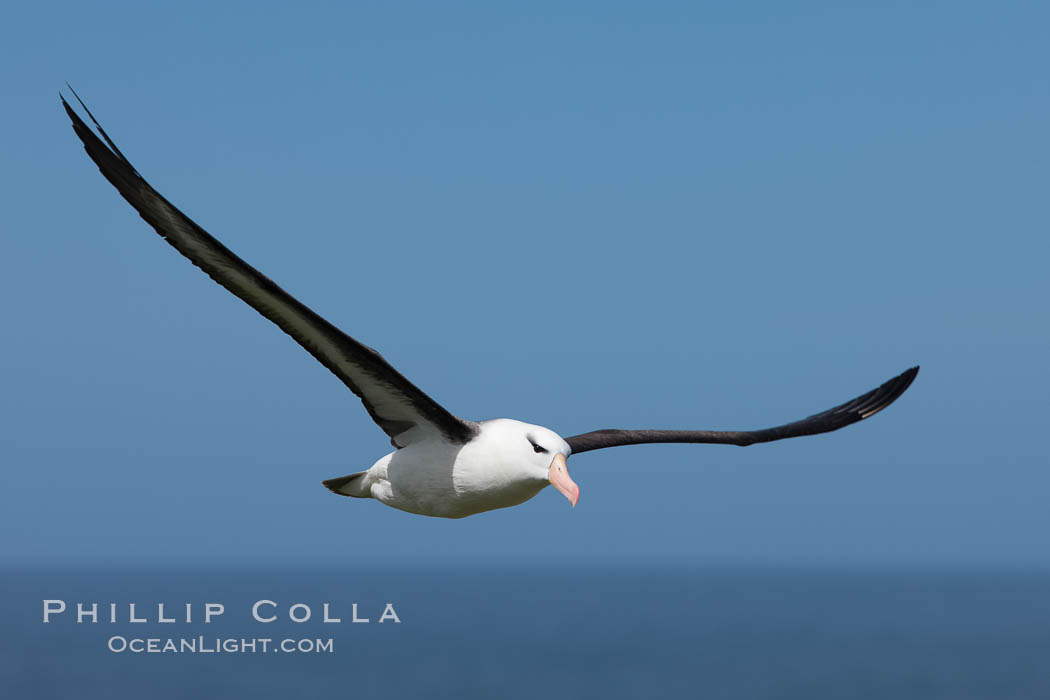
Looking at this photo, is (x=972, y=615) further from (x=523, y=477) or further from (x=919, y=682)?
(x=523, y=477)

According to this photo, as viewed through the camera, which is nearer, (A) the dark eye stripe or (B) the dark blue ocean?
(A) the dark eye stripe

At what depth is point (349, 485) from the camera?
1097 cm

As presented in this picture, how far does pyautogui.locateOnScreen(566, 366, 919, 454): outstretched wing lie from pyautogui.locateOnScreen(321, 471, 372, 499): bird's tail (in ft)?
7.15

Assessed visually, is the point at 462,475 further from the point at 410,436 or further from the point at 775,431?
the point at 775,431

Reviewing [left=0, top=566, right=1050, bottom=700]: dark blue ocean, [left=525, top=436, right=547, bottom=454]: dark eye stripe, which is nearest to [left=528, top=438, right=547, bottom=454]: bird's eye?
[left=525, top=436, right=547, bottom=454]: dark eye stripe

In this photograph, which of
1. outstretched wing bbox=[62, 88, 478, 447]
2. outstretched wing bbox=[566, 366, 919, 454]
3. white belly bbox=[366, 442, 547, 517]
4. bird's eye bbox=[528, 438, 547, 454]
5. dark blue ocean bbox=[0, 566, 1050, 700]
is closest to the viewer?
outstretched wing bbox=[62, 88, 478, 447]

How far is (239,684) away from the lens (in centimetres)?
9938

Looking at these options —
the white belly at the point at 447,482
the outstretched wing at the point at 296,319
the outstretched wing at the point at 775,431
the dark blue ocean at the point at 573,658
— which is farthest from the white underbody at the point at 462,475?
the dark blue ocean at the point at 573,658

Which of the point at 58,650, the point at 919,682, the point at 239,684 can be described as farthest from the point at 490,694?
the point at 58,650

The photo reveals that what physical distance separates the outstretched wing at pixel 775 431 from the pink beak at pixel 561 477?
6.62ft

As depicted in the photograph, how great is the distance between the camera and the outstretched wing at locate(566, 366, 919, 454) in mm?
11828

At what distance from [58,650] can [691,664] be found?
2675 inches

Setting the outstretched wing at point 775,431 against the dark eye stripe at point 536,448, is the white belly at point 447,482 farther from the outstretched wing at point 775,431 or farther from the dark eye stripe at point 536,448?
the outstretched wing at point 775,431

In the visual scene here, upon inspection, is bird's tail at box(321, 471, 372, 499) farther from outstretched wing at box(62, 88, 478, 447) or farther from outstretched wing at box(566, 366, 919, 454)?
outstretched wing at box(566, 366, 919, 454)
